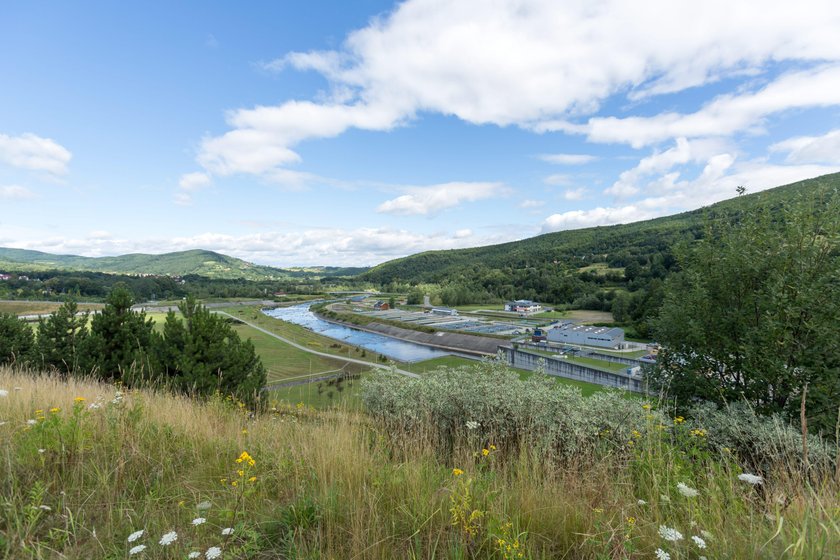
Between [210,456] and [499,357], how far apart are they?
8897mm

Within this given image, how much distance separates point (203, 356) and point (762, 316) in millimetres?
20225

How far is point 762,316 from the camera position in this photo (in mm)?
10508

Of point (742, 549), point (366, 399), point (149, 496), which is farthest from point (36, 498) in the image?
point (366, 399)

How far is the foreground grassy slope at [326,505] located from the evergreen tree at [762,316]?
730 centimetres

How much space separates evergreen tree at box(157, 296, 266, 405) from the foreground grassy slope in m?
11.0

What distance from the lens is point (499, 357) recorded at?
37.3 ft

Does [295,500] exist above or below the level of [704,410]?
above

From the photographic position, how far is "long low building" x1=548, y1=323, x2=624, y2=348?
5678 centimetres

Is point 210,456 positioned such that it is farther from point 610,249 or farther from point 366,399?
point 610,249

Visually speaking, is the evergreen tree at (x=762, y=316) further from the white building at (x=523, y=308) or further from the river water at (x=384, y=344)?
the white building at (x=523, y=308)

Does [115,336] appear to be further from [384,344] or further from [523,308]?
[523,308]

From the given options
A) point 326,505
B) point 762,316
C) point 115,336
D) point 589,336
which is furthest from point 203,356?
point 589,336

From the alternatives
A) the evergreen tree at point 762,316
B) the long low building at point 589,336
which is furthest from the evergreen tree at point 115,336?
the long low building at point 589,336

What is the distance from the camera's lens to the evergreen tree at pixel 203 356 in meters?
14.3
